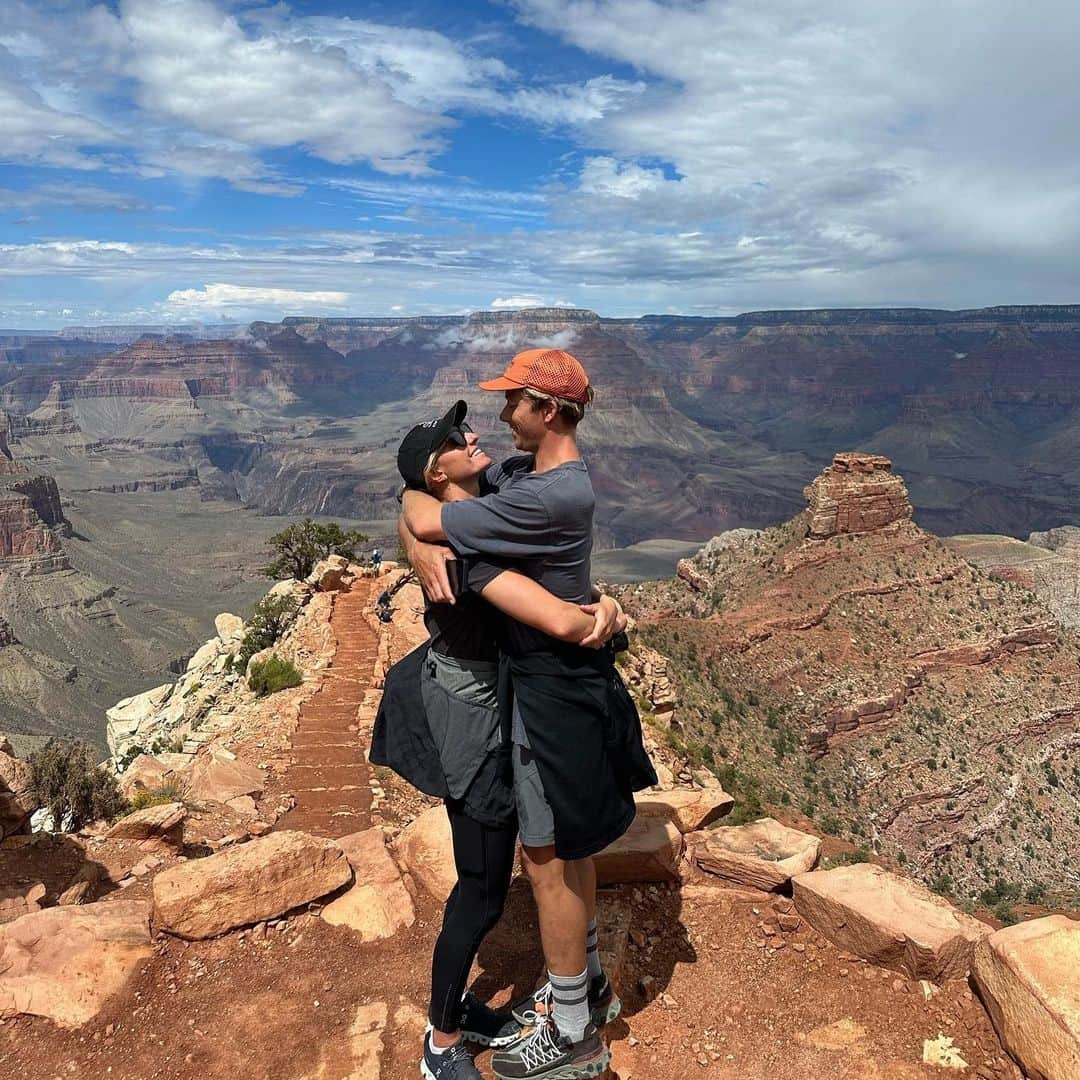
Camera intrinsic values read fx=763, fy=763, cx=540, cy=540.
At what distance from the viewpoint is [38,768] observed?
27.2 feet

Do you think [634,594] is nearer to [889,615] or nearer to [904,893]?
[889,615]

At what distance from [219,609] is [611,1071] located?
123m

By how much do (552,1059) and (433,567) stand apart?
2.47m

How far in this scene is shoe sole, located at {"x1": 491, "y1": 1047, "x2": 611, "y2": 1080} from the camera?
144 inches

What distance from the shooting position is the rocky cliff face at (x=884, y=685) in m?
29.8

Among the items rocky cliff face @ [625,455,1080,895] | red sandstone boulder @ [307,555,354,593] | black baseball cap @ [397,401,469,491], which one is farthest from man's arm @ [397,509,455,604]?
red sandstone boulder @ [307,555,354,593]

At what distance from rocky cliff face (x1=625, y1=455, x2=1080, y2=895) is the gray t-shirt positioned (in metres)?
21.5

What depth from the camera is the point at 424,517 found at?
337 centimetres

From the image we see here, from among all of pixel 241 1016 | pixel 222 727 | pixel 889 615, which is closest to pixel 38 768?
pixel 241 1016

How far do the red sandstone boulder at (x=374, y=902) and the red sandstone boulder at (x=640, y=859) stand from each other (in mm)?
1401

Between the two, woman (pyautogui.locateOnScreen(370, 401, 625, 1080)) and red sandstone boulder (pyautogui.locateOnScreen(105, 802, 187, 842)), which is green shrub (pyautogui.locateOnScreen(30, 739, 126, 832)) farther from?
woman (pyautogui.locateOnScreen(370, 401, 625, 1080))

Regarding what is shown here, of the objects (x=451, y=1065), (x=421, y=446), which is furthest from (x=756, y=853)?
(x=421, y=446)

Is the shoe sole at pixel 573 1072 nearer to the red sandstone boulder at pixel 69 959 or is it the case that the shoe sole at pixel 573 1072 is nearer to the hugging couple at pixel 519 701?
the hugging couple at pixel 519 701

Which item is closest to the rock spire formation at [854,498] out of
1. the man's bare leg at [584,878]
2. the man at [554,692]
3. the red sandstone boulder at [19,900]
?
the red sandstone boulder at [19,900]
